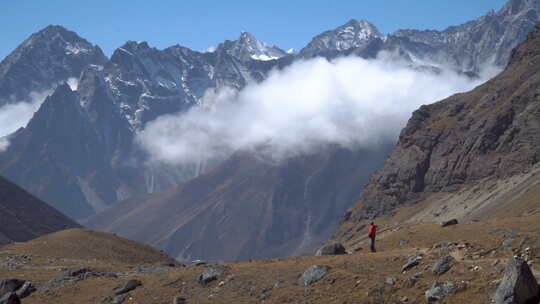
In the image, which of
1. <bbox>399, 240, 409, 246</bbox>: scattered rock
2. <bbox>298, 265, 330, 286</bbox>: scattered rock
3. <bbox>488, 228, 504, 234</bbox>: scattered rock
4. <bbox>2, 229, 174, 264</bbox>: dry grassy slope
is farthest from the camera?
<bbox>2, 229, 174, 264</bbox>: dry grassy slope

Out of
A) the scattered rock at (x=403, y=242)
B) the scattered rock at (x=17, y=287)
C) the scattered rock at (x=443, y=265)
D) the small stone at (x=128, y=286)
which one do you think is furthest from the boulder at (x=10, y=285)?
the scattered rock at (x=443, y=265)

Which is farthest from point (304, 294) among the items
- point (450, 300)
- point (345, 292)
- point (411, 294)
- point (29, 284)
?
point (29, 284)

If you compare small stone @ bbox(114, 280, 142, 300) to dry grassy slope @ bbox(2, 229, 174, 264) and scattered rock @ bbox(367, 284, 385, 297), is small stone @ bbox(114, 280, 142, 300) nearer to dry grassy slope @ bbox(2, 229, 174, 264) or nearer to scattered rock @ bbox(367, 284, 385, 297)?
scattered rock @ bbox(367, 284, 385, 297)

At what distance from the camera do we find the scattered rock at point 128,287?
55.9 metres

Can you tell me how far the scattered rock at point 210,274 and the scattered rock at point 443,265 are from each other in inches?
783

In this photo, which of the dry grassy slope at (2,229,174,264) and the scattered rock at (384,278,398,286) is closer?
the scattered rock at (384,278,398,286)

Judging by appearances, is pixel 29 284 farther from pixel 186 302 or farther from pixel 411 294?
pixel 411 294

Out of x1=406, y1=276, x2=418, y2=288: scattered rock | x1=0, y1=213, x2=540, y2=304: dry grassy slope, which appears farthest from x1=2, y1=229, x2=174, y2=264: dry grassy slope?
x1=406, y1=276, x2=418, y2=288: scattered rock

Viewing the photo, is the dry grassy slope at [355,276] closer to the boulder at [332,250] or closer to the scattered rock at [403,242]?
the scattered rock at [403,242]

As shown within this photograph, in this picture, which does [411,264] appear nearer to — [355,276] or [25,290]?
[355,276]

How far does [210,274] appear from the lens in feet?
177

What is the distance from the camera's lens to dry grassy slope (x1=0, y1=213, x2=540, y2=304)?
39062 millimetres

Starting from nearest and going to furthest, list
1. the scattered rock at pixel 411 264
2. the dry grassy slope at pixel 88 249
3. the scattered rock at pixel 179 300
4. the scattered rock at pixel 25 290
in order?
1. the scattered rock at pixel 411 264
2. the scattered rock at pixel 179 300
3. the scattered rock at pixel 25 290
4. the dry grassy slope at pixel 88 249

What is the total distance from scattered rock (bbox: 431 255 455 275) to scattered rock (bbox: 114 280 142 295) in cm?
2764
